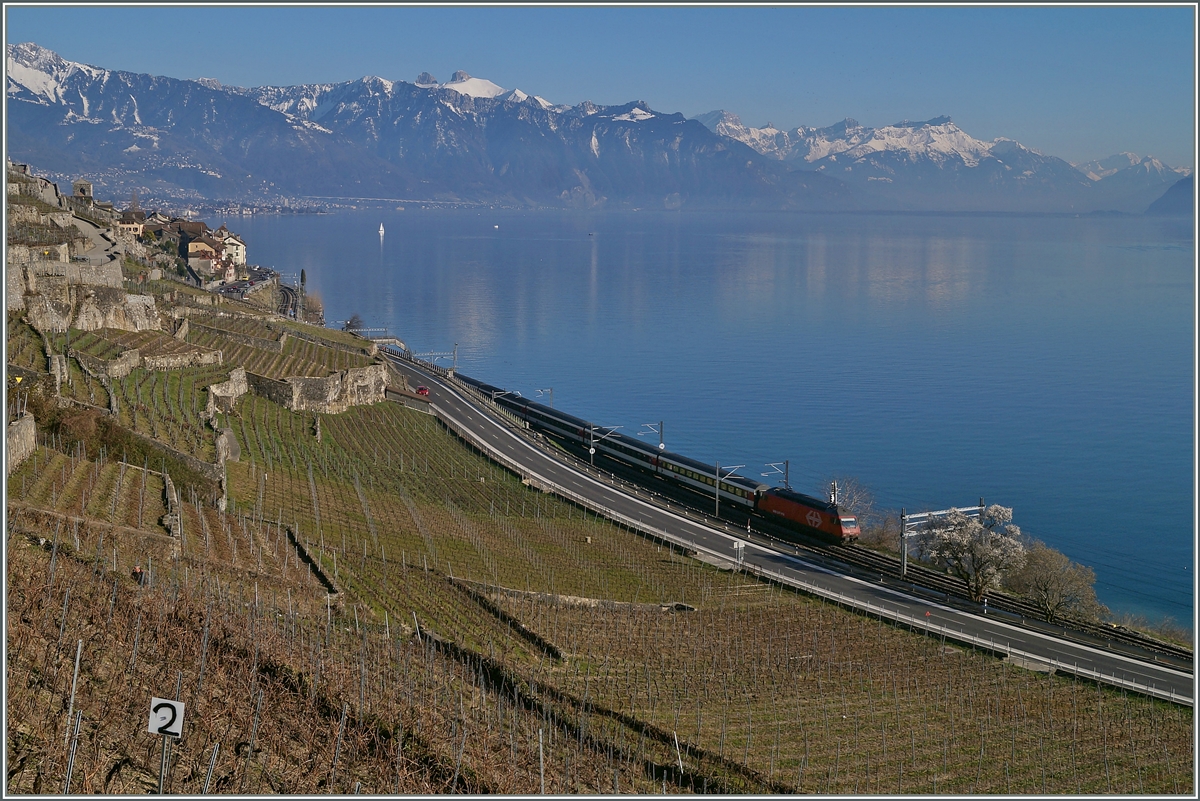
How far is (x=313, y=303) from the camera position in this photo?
133 m

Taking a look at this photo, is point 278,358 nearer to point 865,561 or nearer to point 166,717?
point 865,561

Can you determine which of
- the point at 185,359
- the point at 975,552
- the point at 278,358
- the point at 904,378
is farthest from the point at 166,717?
the point at 904,378

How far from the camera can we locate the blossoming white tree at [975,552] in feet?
149

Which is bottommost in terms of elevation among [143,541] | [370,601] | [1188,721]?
[1188,721]

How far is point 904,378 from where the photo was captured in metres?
104

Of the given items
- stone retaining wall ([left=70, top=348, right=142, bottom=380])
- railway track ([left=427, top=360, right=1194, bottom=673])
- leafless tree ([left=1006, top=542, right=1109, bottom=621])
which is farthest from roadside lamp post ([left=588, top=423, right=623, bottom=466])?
leafless tree ([left=1006, top=542, right=1109, bottom=621])

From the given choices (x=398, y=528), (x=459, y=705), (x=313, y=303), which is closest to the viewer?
(x=459, y=705)

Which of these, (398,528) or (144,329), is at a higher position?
(144,329)

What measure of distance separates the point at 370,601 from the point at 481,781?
13460 millimetres

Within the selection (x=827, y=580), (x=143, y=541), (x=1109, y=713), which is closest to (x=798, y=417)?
(x=827, y=580)

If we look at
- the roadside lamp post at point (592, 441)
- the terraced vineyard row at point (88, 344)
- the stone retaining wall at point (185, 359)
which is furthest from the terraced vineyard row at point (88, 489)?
the roadside lamp post at point (592, 441)

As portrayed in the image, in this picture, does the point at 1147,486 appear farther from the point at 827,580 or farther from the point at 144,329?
the point at 144,329

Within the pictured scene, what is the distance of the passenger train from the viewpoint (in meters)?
53.8

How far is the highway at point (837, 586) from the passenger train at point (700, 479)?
3515 mm
